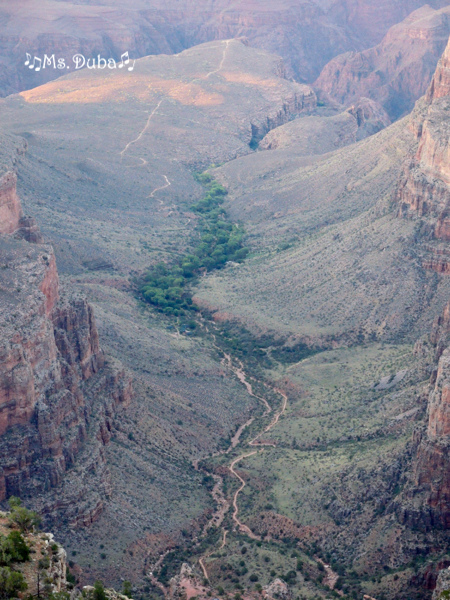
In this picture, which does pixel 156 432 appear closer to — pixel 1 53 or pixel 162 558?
pixel 162 558

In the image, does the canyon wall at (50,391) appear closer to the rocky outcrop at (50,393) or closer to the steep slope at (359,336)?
the rocky outcrop at (50,393)

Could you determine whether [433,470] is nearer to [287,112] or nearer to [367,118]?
[367,118]

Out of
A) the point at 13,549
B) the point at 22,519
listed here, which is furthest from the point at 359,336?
the point at 13,549

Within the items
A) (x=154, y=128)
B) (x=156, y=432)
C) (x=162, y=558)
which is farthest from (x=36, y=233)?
(x=154, y=128)

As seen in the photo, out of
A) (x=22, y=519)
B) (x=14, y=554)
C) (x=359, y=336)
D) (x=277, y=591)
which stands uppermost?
(x=14, y=554)

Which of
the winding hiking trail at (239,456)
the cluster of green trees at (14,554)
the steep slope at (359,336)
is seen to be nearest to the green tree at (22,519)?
the cluster of green trees at (14,554)
